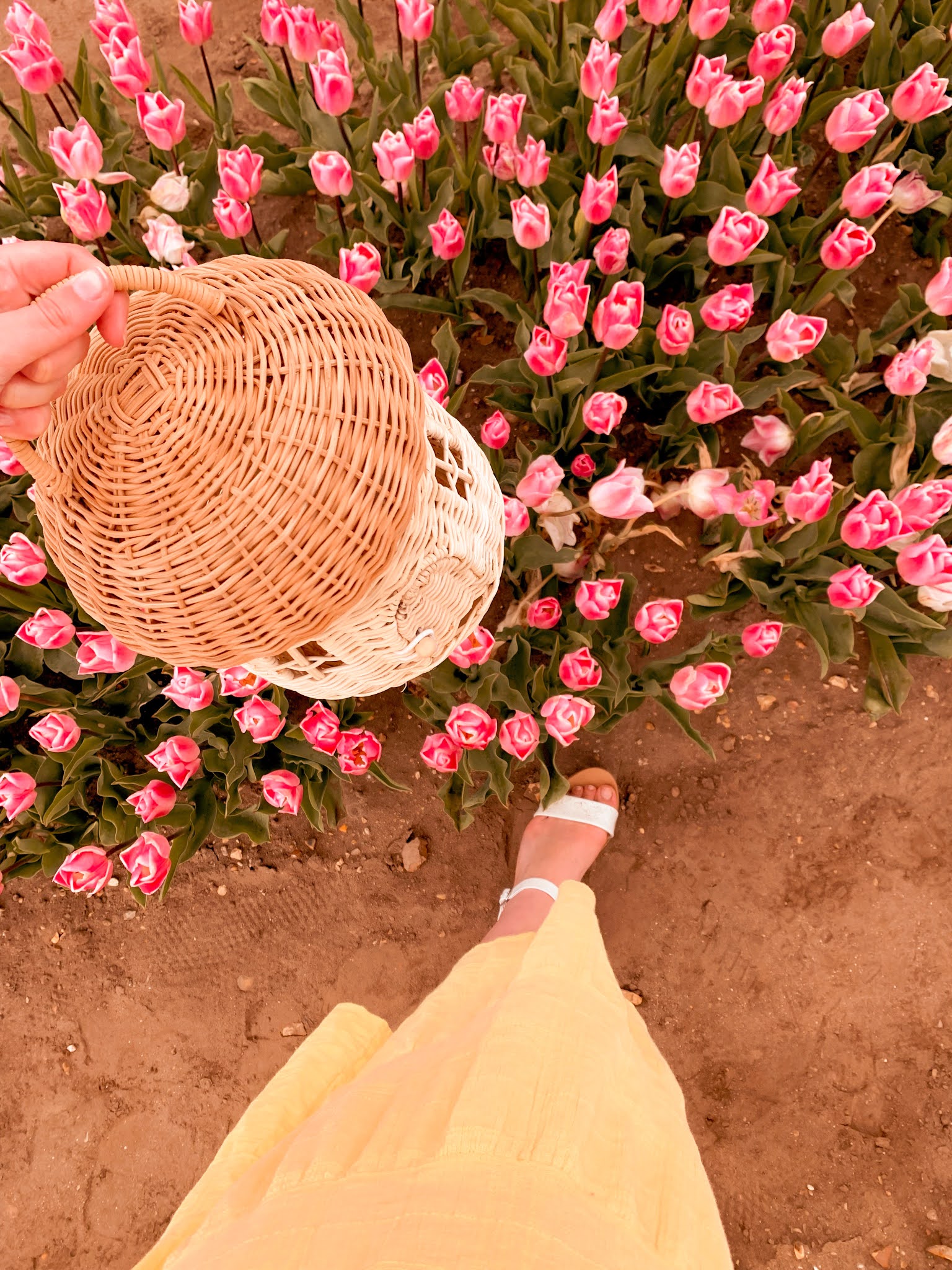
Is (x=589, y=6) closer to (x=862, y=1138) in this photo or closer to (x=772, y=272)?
(x=772, y=272)

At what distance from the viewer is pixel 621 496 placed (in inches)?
45.0

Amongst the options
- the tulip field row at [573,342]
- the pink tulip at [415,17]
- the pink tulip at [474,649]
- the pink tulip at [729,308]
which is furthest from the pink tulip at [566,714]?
the pink tulip at [415,17]

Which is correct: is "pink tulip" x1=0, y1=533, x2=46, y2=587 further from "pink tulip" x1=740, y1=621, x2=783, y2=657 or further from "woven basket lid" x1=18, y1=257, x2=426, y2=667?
"pink tulip" x1=740, y1=621, x2=783, y2=657

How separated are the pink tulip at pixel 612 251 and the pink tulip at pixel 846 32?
465mm

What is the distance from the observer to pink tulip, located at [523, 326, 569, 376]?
1204 mm

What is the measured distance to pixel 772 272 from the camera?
4.95 feet

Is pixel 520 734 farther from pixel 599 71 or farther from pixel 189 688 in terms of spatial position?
pixel 599 71

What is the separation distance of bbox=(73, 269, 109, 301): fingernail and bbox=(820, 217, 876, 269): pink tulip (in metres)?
1.09

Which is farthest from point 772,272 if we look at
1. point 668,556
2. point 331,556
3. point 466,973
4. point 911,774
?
point 466,973

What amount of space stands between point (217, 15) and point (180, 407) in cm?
204

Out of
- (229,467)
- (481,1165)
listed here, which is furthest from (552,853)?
(229,467)

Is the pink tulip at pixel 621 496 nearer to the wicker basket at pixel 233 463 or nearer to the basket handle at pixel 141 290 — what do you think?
the wicker basket at pixel 233 463

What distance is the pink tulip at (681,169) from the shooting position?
1218 mm

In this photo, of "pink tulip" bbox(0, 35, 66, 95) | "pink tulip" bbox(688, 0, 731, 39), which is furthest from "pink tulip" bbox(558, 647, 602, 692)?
"pink tulip" bbox(0, 35, 66, 95)
